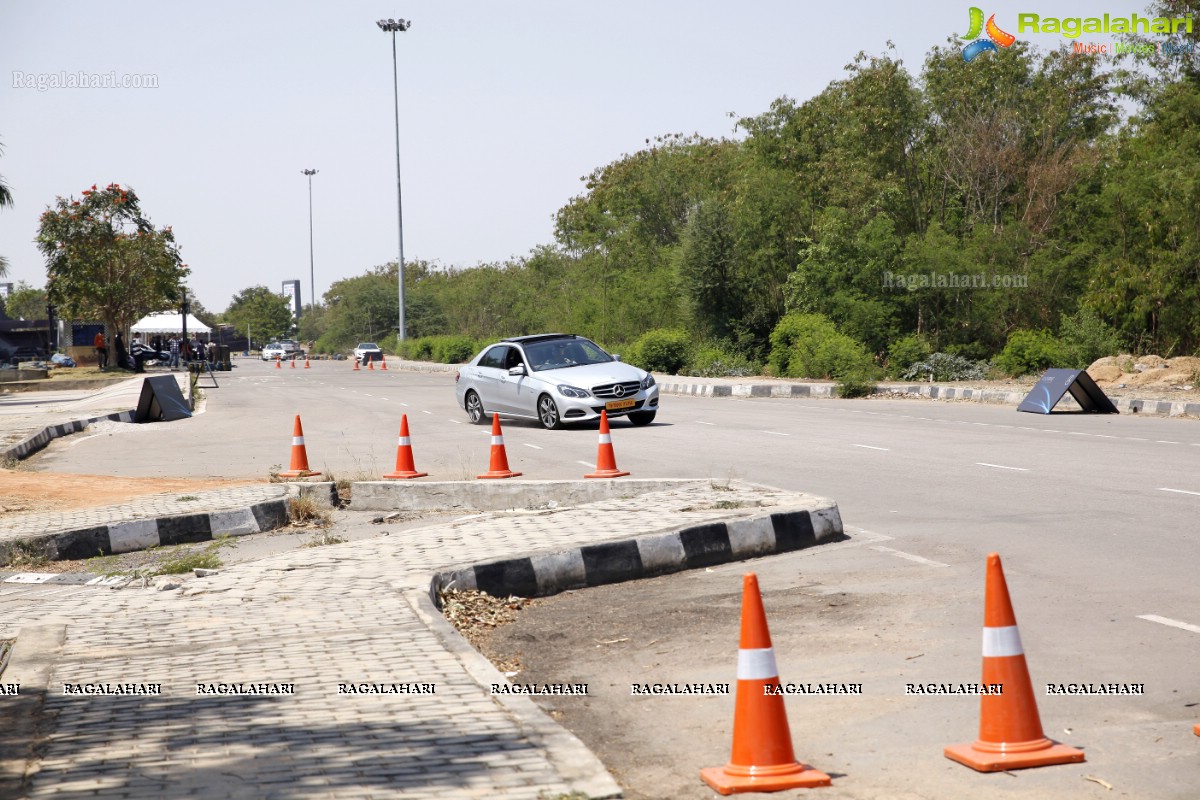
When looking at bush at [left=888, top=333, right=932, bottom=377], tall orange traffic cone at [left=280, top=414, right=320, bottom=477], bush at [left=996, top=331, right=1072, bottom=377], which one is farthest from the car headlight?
bush at [left=888, top=333, right=932, bottom=377]

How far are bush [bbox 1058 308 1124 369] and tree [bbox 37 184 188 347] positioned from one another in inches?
1579

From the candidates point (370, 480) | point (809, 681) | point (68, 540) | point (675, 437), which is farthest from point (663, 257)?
point (809, 681)

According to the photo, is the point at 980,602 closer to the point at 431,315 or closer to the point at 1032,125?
the point at 1032,125

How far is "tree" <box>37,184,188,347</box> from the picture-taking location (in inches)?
2141

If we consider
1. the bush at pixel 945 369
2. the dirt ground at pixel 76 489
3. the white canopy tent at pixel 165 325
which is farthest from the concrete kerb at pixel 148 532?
the white canopy tent at pixel 165 325

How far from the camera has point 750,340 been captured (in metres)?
40.7

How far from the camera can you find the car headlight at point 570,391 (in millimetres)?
19658

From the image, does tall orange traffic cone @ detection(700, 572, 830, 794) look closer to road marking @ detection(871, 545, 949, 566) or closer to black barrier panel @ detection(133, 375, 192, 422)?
road marking @ detection(871, 545, 949, 566)

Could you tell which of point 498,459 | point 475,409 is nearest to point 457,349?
point 475,409

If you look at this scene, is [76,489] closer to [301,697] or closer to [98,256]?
[301,697]

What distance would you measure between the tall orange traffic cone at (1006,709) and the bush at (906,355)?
96.4 ft

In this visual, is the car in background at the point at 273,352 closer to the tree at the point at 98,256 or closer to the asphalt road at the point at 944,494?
the tree at the point at 98,256

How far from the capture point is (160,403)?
25719mm

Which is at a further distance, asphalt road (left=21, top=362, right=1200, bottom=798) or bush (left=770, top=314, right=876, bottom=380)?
bush (left=770, top=314, right=876, bottom=380)
